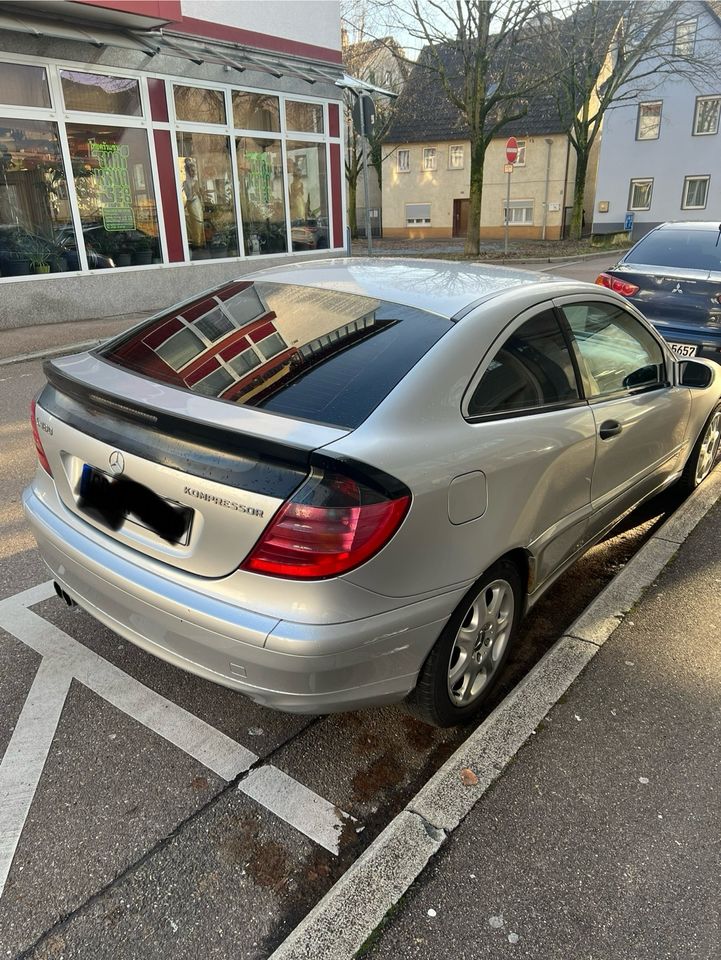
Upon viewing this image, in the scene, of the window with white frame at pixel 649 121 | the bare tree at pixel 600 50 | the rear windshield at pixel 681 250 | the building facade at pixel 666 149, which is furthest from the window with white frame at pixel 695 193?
the rear windshield at pixel 681 250

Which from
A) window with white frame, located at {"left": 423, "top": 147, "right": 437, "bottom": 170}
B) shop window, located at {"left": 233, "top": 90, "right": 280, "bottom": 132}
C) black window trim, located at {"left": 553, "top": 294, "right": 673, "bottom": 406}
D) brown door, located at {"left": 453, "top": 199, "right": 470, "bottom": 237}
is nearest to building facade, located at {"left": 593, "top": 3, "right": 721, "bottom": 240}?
brown door, located at {"left": 453, "top": 199, "right": 470, "bottom": 237}

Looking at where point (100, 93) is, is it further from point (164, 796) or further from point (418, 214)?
point (418, 214)

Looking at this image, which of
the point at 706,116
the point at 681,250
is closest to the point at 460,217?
the point at 706,116

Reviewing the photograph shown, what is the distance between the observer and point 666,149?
109 feet

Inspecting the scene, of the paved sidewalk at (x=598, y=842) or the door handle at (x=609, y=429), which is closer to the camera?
the paved sidewalk at (x=598, y=842)

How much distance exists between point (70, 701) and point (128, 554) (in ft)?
2.69

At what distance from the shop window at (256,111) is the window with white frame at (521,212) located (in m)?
25.1

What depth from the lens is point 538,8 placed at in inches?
758

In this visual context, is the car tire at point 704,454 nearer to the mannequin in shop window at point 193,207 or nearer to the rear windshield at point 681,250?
the rear windshield at point 681,250

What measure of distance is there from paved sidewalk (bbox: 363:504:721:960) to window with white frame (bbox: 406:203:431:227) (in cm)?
3862

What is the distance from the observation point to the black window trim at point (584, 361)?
3.12m

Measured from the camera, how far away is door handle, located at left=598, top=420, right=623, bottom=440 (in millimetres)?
3184

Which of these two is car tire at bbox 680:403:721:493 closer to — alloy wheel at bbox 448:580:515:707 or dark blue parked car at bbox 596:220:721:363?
dark blue parked car at bbox 596:220:721:363

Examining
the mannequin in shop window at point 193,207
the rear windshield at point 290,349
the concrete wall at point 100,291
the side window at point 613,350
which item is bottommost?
the concrete wall at point 100,291
